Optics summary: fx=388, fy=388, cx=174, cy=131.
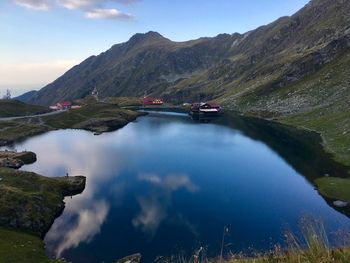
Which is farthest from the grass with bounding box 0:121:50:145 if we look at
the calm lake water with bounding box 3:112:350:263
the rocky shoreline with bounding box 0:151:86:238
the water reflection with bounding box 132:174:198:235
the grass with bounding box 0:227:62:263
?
the grass with bounding box 0:227:62:263

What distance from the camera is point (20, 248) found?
58.8 meters

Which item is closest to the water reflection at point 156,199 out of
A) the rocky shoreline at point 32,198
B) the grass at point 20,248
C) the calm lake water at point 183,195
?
the calm lake water at point 183,195

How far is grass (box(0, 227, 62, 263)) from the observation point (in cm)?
5476

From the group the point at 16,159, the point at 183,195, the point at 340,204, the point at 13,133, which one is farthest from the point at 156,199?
the point at 13,133

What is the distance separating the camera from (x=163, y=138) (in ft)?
594

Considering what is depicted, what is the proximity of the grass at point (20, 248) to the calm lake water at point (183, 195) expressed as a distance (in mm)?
3065

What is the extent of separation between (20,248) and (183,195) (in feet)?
132

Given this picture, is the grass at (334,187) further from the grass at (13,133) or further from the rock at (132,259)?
the grass at (13,133)

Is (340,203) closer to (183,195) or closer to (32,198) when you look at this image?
(183,195)

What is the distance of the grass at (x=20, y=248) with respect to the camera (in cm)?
5476

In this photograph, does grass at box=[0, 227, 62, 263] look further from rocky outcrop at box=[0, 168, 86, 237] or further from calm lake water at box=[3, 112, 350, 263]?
rocky outcrop at box=[0, 168, 86, 237]

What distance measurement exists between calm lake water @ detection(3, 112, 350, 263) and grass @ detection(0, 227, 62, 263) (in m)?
3.07

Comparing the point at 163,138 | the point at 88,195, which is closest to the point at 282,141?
the point at 163,138

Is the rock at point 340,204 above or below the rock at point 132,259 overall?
above
